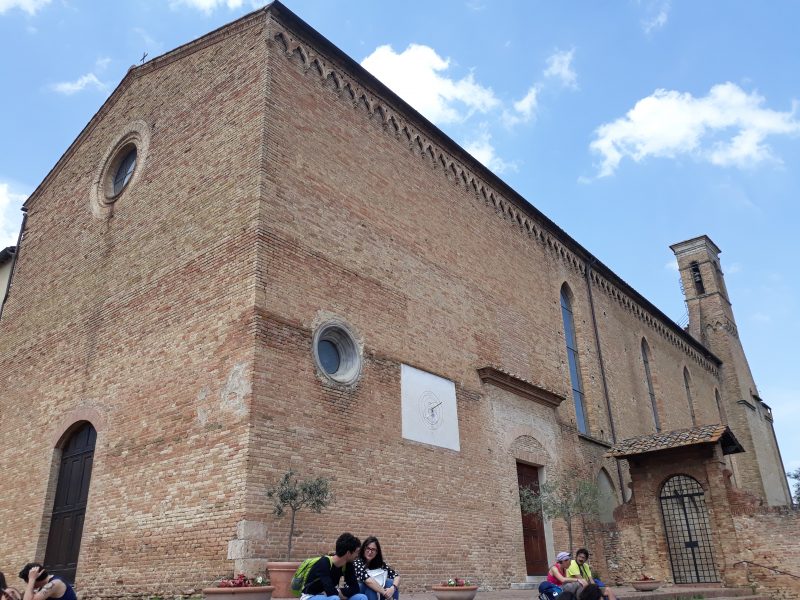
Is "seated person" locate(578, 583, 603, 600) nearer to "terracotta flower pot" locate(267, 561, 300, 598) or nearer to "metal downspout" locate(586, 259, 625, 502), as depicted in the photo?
"terracotta flower pot" locate(267, 561, 300, 598)

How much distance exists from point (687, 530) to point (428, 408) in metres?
6.74

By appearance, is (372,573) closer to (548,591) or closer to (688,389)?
(548,591)

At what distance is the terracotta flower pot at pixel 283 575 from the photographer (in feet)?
26.3

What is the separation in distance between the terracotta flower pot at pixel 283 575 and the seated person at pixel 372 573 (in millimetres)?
2596

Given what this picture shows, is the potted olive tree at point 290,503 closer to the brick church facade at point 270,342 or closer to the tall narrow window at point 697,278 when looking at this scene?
the brick church facade at point 270,342

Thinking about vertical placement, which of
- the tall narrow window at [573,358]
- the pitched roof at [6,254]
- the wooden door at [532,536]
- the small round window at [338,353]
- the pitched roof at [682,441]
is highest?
the pitched roof at [6,254]

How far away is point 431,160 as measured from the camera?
1473cm

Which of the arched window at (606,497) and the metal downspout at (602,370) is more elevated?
the metal downspout at (602,370)

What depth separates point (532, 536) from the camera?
13406 mm

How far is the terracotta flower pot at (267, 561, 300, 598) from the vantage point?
802cm

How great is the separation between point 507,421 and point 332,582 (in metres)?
9.08

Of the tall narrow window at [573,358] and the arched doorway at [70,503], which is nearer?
Answer: the arched doorway at [70,503]

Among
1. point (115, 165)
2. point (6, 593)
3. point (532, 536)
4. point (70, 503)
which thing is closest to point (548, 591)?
point (6, 593)

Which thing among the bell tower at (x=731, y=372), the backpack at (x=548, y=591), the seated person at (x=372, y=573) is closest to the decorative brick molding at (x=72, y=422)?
the seated person at (x=372, y=573)
